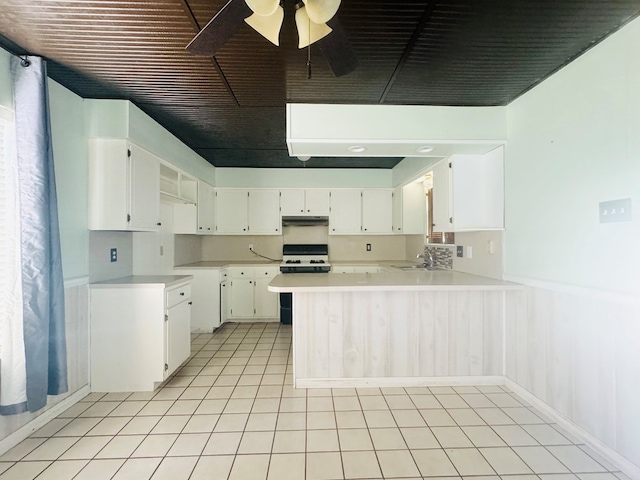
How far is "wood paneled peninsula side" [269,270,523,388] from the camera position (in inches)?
102

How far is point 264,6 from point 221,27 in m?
0.22

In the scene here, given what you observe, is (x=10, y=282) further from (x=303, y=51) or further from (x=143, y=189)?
(x=303, y=51)

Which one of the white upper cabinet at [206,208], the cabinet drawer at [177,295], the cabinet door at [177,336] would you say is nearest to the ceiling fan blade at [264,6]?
the cabinet drawer at [177,295]

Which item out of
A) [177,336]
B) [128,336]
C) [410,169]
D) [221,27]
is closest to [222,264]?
[177,336]

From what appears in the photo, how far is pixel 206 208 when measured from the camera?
437 centimetres

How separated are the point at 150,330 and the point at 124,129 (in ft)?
5.32

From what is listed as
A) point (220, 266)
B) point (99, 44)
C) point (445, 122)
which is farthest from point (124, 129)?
point (445, 122)

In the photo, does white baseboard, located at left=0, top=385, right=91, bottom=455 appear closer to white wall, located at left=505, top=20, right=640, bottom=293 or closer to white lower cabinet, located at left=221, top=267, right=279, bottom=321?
white lower cabinet, located at left=221, top=267, right=279, bottom=321

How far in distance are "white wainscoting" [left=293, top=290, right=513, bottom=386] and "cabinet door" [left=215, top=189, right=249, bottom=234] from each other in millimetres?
2469

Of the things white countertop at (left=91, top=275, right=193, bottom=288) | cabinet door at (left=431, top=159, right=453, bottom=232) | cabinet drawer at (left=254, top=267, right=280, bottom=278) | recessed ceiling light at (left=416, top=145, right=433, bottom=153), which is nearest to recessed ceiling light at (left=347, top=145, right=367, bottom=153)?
recessed ceiling light at (left=416, top=145, right=433, bottom=153)

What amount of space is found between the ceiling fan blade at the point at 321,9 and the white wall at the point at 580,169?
5.30ft

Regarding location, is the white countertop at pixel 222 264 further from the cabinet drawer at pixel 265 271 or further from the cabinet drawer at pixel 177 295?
the cabinet drawer at pixel 177 295

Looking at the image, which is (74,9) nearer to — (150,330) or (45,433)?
(150,330)

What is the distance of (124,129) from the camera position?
2.51 m
